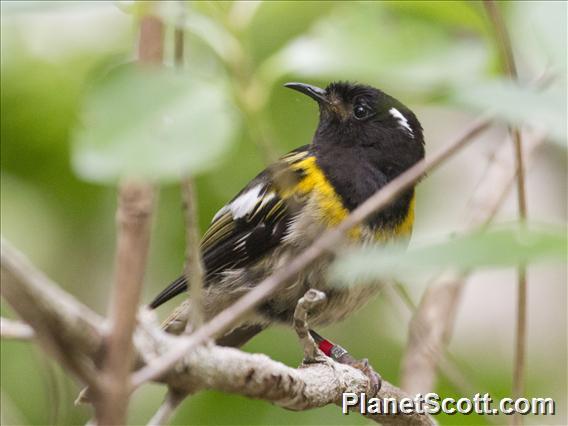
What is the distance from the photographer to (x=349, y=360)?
3725 millimetres

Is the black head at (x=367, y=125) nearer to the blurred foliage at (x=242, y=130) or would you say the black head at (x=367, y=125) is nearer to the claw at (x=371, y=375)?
the blurred foliage at (x=242, y=130)

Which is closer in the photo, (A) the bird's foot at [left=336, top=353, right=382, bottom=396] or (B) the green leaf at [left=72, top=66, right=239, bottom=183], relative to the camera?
(B) the green leaf at [left=72, top=66, right=239, bottom=183]

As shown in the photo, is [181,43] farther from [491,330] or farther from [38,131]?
[491,330]

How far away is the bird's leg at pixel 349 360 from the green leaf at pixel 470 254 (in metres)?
2.25

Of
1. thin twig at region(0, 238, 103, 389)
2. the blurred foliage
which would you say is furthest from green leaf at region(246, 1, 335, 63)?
thin twig at region(0, 238, 103, 389)

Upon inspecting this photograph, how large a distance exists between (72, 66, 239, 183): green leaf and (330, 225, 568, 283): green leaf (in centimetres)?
21

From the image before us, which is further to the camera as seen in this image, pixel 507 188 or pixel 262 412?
pixel 507 188

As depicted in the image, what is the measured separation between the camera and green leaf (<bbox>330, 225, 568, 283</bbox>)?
37.7 inches

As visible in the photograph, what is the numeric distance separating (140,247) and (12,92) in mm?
3530

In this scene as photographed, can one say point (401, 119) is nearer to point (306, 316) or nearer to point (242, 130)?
point (306, 316)

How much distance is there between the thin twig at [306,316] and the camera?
7.52 ft

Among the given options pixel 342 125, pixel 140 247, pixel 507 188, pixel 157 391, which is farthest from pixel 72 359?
pixel 507 188

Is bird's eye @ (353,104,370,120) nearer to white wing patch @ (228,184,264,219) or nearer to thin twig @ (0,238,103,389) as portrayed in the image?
white wing patch @ (228,184,264,219)

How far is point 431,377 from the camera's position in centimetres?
445
